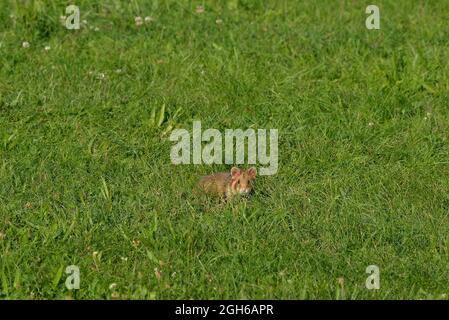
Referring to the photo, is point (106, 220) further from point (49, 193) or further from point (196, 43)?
point (196, 43)

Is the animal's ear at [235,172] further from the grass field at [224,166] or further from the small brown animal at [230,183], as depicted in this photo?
the grass field at [224,166]

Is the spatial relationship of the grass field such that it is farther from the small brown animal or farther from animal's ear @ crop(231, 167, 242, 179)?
animal's ear @ crop(231, 167, 242, 179)

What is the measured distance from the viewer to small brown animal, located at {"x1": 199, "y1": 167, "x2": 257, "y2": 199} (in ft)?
20.8

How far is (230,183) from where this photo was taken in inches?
252

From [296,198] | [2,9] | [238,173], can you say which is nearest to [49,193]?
[238,173]

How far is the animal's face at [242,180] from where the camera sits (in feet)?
20.7

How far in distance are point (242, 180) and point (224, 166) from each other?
678mm

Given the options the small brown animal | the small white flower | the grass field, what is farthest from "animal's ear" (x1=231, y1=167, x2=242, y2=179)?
the small white flower

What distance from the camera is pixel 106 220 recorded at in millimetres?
6129

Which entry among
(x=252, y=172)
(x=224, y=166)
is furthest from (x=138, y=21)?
(x=252, y=172)

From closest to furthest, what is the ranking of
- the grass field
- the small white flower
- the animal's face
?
the grass field
the animal's face
the small white flower

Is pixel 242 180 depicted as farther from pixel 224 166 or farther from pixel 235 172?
pixel 224 166

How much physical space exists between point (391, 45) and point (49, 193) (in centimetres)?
401
